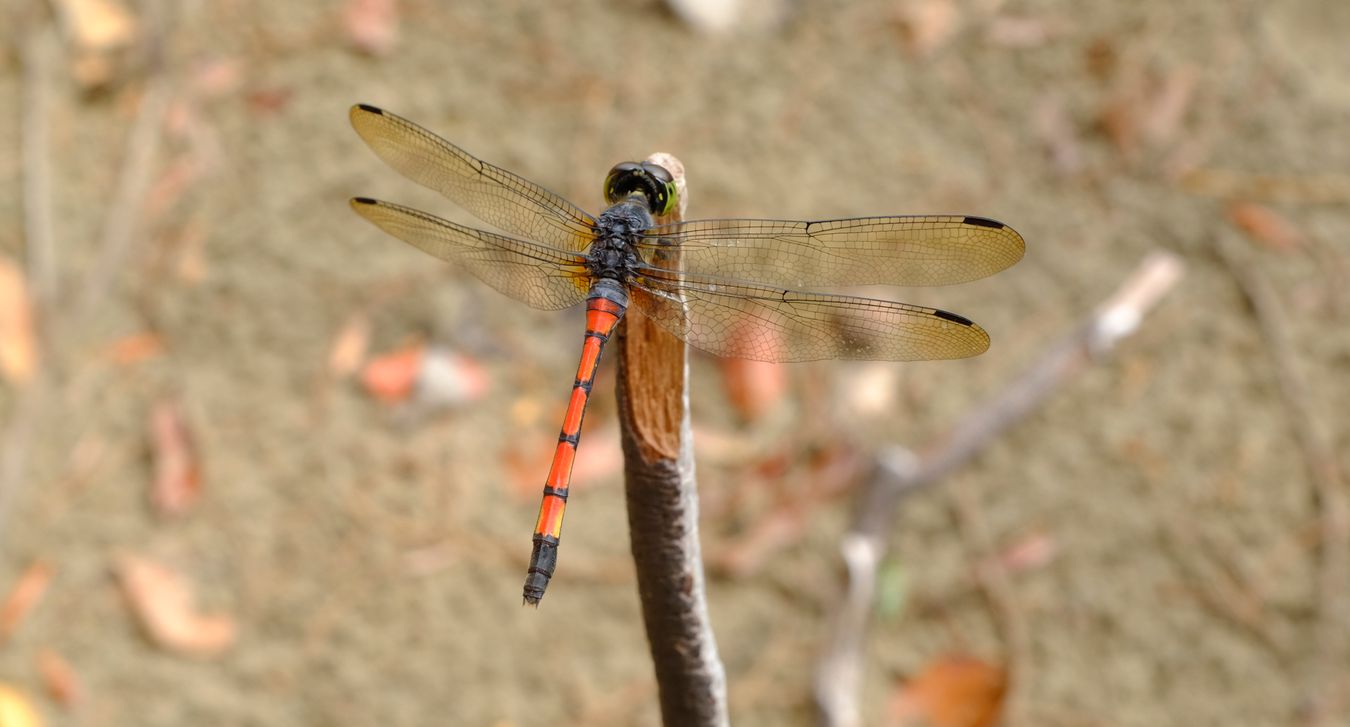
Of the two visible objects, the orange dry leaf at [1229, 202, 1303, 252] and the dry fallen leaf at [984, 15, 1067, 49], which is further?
the dry fallen leaf at [984, 15, 1067, 49]

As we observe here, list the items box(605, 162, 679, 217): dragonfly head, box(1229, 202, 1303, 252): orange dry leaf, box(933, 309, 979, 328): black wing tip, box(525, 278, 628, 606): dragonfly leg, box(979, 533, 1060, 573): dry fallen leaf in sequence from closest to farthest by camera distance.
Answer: box(605, 162, 679, 217): dragonfly head → box(525, 278, 628, 606): dragonfly leg → box(933, 309, 979, 328): black wing tip → box(979, 533, 1060, 573): dry fallen leaf → box(1229, 202, 1303, 252): orange dry leaf

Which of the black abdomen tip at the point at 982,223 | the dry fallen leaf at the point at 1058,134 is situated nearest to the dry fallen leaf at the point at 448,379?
the black abdomen tip at the point at 982,223

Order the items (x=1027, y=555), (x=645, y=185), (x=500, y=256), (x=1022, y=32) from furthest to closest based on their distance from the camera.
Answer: (x=1022, y=32), (x=1027, y=555), (x=500, y=256), (x=645, y=185)

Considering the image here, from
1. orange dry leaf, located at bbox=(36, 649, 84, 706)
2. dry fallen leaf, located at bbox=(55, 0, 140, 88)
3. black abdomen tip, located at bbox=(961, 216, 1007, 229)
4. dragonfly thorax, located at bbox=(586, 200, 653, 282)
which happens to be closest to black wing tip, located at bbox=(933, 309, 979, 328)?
black abdomen tip, located at bbox=(961, 216, 1007, 229)

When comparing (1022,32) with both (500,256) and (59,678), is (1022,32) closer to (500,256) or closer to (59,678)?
(500,256)

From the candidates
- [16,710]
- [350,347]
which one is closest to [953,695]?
[350,347]

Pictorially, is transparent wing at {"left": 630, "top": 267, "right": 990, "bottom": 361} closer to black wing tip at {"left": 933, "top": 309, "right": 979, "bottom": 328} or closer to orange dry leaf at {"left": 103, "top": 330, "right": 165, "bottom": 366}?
black wing tip at {"left": 933, "top": 309, "right": 979, "bottom": 328}
